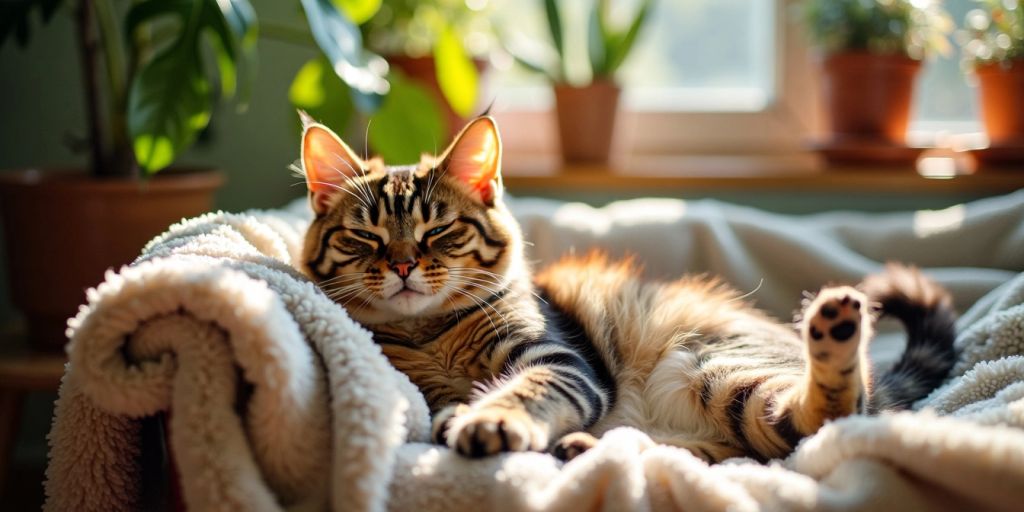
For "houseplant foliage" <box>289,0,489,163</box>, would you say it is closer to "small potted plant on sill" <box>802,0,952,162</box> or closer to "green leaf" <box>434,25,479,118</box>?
"green leaf" <box>434,25,479,118</box>

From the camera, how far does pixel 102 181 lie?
1.54 metres

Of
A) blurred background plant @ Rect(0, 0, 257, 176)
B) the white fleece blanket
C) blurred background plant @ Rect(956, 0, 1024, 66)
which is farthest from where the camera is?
blurred background plant @ Rect(956, 0, 1024, 66)

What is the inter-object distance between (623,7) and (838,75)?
65 centimetres

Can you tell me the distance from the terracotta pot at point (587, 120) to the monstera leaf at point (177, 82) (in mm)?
855

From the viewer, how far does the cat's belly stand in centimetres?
114

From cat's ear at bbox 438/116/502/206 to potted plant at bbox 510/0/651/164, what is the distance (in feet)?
2.77

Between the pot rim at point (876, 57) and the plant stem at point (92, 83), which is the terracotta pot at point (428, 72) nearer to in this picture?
the plant stem at point (92, 83)

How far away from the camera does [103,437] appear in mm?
928

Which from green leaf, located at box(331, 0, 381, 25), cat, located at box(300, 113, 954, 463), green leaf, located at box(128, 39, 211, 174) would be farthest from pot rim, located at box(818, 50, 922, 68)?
green leaf, located at box(128, 39, 211, 174)

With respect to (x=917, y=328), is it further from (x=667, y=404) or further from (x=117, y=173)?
(x=117, y=173)

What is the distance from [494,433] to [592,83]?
1314 millimetres

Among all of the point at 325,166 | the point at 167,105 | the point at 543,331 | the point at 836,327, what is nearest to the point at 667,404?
the point at 543,331

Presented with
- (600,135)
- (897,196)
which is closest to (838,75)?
(897,196)

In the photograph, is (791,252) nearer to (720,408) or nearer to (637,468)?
(720,408)
